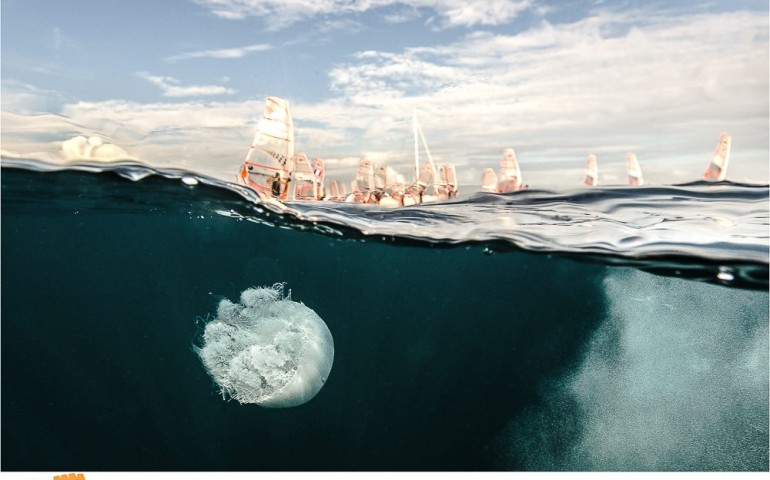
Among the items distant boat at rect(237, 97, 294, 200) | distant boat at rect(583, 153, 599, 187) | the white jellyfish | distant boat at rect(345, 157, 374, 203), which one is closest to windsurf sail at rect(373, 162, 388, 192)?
distant boat at rect(345, 157, 374, 203)

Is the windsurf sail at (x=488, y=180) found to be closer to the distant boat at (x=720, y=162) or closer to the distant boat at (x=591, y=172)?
the distant boat at (x=591, y=172)

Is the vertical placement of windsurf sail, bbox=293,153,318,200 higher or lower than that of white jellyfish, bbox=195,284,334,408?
higher

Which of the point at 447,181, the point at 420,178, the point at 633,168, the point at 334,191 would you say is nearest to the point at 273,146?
the point at 334,191

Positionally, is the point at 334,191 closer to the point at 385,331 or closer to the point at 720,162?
the point at 720,162

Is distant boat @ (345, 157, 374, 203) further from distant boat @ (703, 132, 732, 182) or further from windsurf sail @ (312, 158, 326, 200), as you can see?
distant boat @ (703, 132, 732, 182)

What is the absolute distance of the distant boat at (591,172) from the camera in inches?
201

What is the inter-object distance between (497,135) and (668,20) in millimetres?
1890

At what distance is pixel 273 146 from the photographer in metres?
5.13

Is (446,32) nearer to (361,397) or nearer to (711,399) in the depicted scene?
(361,397)

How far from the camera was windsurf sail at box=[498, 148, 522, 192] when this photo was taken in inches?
202

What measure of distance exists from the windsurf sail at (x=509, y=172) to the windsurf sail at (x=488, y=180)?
0.06 m

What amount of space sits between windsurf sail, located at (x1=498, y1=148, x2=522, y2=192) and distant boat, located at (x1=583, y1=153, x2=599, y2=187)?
2.22 ft

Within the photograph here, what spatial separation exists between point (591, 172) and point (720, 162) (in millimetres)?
1230

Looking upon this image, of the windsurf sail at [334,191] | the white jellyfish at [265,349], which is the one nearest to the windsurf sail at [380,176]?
the windsurf sail at [334,191]
